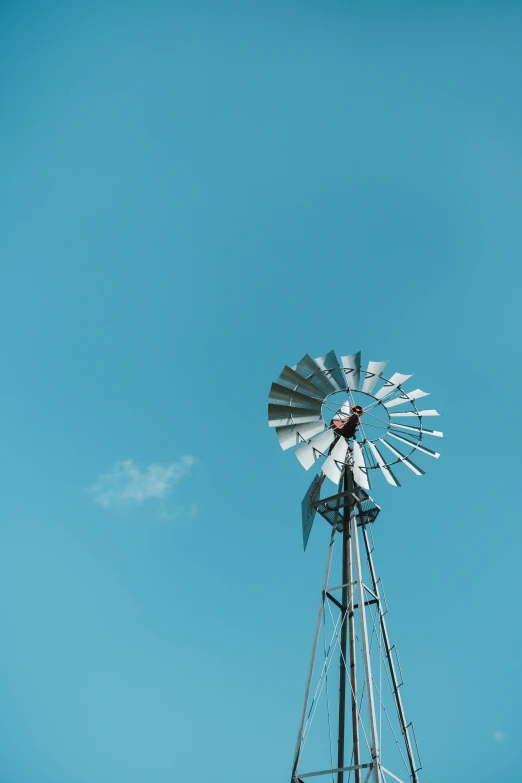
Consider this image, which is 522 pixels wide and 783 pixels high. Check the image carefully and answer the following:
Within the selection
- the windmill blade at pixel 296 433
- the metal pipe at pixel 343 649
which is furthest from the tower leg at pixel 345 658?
the windmill blade at pixel 296 433

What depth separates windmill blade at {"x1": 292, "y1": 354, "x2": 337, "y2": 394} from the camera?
15633 mm

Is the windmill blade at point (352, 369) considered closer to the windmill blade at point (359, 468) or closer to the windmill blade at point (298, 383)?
the windmill blade at point (298, 383)

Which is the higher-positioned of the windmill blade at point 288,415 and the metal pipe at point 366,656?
the windmill blade at point 288,415

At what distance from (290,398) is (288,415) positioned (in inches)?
18.2

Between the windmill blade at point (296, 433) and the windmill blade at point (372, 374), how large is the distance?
171 centimetres

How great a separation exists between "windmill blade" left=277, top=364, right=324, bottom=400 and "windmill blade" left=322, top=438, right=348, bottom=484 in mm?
1289

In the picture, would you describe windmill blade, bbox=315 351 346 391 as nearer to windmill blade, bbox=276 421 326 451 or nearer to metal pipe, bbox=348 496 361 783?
windmill blade, bbox=276 421 326 451

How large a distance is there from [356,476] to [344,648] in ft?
11.9

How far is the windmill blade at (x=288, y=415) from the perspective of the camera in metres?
15.0

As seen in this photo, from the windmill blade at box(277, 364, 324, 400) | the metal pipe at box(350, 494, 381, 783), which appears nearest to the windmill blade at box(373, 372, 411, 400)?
the windmill blade at box(277, 364, 324, 400)

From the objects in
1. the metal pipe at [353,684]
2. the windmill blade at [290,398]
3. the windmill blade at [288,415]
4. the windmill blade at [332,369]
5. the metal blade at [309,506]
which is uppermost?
the windmill blade at [332,369]

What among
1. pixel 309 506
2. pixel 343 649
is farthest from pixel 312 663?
pixel 309 506

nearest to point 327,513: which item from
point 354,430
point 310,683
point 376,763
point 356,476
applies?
point 356,476

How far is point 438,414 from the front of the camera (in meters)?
16.0
